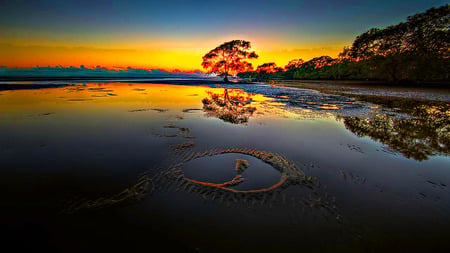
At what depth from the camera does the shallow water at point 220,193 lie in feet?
8.86

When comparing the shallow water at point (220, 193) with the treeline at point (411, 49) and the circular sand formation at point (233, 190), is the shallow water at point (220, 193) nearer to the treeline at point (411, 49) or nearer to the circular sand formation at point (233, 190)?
the circular sand formation at point (233, 190)

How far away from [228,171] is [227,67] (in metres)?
53.7

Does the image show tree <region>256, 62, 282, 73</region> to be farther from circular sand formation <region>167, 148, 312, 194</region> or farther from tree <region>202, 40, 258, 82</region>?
circular sand formation <region>167, 148, 312, 194</region>

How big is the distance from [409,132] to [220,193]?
9.67 metres

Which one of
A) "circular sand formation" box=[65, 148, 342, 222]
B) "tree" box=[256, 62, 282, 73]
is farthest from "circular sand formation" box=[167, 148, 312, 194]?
"tree" box=[256, 62, 282, 73]

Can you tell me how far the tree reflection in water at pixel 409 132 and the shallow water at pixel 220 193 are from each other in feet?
0.29

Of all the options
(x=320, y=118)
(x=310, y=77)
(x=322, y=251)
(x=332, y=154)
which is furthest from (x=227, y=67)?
(x=310, y=77)

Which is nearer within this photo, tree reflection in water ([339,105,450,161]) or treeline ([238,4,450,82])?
Answer: tree reflection in water ([339,105,450,161])

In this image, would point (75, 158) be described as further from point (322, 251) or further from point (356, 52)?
point (356, 52)

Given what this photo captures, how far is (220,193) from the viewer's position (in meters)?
3.84

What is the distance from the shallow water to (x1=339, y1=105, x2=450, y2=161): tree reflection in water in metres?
0.09

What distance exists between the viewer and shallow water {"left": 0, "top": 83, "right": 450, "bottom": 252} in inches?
106

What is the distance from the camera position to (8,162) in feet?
16.0

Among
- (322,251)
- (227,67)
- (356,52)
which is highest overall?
(356,52)
